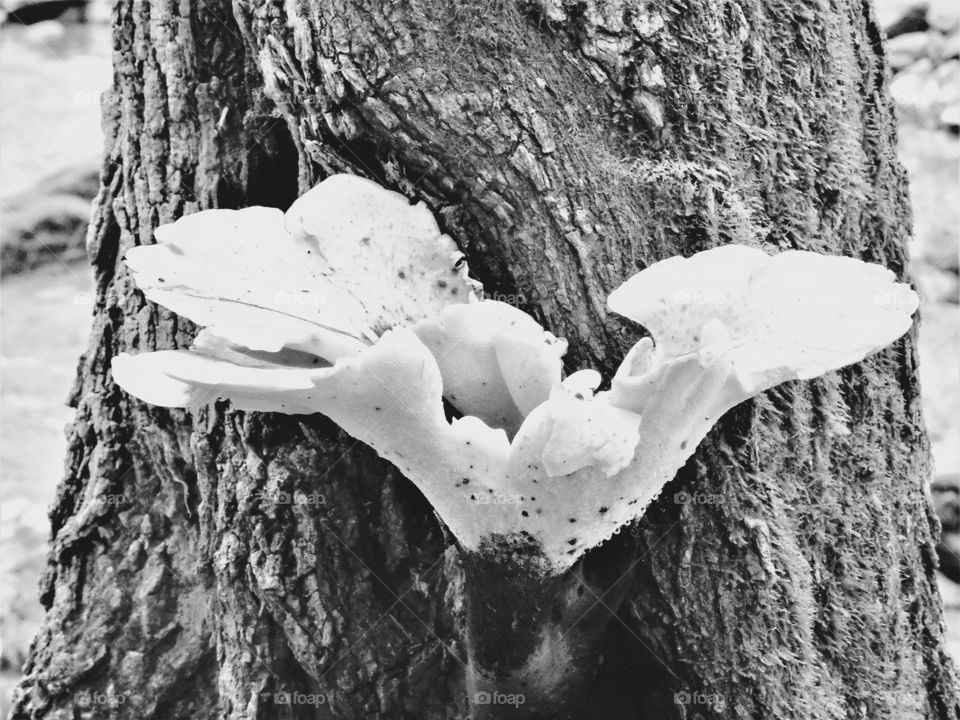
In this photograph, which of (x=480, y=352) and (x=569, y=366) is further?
(x=569, y=366)

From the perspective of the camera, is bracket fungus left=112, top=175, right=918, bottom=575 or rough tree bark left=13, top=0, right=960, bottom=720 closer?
bracket fungus left=112, top=175, right=918, bottom=575

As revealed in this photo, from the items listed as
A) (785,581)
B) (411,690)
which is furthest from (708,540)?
(411,690)

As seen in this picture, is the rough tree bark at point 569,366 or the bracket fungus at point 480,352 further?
the rough tree bark at point 569,366

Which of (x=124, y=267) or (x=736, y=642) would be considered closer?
(x=736, y=642)

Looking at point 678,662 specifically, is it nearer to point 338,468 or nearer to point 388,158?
point 338,468
